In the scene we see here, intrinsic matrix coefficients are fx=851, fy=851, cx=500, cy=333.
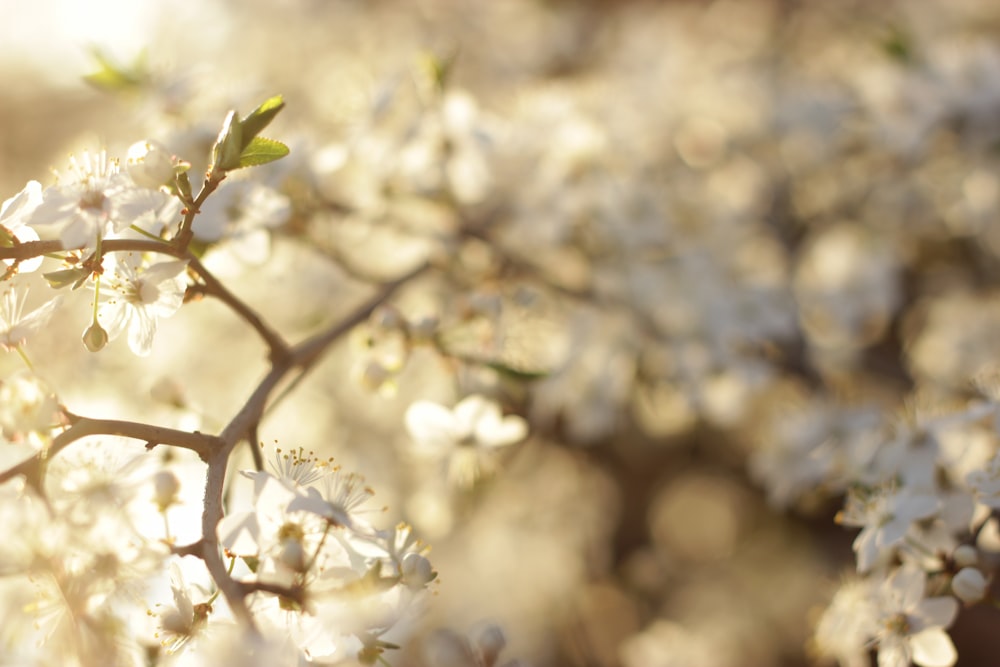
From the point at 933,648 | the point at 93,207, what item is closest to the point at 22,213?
the point at 93,207

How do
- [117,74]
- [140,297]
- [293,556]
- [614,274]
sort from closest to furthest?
1. [293,556]
2. [140,297]
3. [117,74]
4. [614,274]

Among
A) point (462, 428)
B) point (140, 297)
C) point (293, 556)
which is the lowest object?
point (293, 556)

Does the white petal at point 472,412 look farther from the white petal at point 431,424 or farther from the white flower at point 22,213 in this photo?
the white flower at point 22,213

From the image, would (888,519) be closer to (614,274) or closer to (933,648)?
(933,648)

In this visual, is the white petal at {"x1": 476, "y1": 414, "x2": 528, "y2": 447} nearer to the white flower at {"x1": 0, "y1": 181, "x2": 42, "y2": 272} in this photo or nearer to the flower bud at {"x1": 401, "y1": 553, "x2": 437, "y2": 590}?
the flower bud at {"x1": 401, "y1": 553, "x2": 437, "y2": 590}

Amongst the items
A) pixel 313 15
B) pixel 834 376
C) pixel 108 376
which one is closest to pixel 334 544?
pixel 108 376

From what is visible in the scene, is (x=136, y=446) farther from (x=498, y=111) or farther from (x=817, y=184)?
(x=817, y=184)

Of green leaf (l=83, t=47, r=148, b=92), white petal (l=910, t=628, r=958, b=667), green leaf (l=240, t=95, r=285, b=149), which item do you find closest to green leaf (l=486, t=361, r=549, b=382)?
green leaf (l=240, t=95, r=285, b=149)

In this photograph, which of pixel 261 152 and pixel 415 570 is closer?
pixel 415 570
